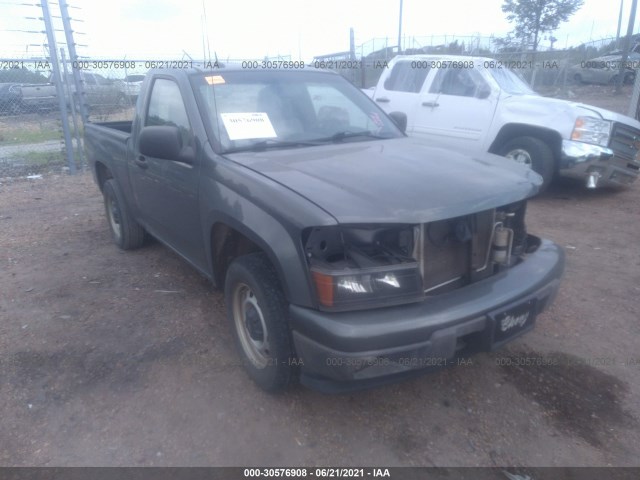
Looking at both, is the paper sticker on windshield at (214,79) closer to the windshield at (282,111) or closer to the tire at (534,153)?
the windshield at (282,111)

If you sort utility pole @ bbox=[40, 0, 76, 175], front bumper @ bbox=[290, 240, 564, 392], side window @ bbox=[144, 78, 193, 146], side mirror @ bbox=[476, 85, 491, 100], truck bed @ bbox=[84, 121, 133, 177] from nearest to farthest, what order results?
front bumper @ bbox=[290, 240, 564, 392] → side window @ bbox=[144, 78, 193, 146] → truck bed @ bbox=[84, 121, 133, 177] → side mirror @ bbox=[476, 85, 491, 100] → utility pole @ bbox=[40, 0, 76, 175]

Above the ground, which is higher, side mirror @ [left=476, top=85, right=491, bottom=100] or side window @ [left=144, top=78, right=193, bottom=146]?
side window @ [left=144, top=78, right=193, bottom=146]

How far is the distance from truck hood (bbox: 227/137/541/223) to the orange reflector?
10.3 inches

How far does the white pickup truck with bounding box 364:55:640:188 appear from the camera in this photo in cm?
648

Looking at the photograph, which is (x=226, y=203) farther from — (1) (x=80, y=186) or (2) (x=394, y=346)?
(1) (x=80, y=186)

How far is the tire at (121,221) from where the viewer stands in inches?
193

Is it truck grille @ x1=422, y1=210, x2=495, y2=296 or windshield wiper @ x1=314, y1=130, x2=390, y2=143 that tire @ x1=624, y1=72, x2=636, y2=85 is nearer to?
windshield wiper @ x1=314, y1=130, x2=390, y2=143

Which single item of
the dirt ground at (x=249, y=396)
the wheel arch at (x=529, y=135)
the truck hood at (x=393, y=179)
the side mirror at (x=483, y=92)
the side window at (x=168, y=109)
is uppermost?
the side window at (x=168, y=109)

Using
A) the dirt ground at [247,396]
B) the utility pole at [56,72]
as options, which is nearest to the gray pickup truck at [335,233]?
the dirt ground at [247,396]

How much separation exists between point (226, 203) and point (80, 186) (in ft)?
21.8

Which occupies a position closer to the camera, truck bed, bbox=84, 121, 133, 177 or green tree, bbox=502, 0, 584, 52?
truck bed, bbox=84, 121, 133, 177

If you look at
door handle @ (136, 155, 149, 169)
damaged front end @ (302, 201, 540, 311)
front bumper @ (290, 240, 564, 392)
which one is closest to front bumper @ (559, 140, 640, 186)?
damaged front end @ (302, 201, 540, 311)

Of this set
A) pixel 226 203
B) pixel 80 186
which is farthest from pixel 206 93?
pixel 80 186

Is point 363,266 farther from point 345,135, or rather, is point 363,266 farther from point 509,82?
point 509,82
